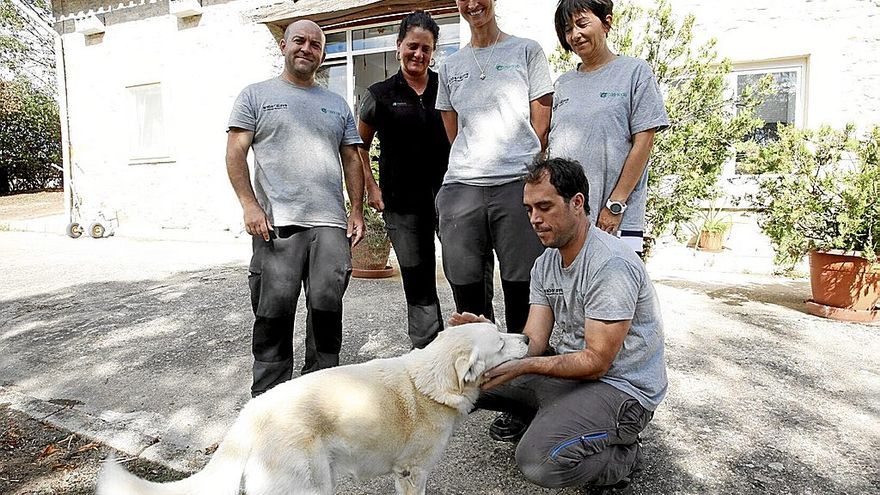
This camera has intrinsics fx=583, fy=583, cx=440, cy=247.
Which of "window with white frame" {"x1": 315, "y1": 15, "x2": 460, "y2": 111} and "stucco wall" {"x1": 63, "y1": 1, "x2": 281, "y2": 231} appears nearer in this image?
"window with white frame" {"x1": 315, "y1": 15, "x2": 460, "y2": 111}

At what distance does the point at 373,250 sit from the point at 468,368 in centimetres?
468

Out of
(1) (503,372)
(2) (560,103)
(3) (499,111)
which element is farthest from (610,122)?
(1) (503,372)

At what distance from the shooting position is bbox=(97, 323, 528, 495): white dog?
1.89 m

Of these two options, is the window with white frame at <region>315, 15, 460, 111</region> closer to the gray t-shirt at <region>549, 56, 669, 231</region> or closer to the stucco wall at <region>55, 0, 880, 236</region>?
the stucco wall at <region>55, 0, 880, 236</region>

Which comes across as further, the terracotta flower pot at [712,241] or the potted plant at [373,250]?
the terracotta flower pot at [712,241]

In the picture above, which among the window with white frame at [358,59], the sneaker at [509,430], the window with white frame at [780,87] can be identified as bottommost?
the sneaker at [509,430]

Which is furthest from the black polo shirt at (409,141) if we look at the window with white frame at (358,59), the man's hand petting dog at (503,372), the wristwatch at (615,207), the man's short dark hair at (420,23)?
the window with white frame at (358,59)

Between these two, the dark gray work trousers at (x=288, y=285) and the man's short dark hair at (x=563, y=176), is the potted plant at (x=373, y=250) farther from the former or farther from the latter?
the man's short dark hair at (x=563, y=176)

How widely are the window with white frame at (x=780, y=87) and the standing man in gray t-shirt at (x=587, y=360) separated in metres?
6.38

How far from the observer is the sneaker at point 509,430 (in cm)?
288

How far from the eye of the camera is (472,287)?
3.10 meters

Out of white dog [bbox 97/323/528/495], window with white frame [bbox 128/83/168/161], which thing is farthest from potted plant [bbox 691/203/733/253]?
window with white frame [bbox 128/83/168/161]

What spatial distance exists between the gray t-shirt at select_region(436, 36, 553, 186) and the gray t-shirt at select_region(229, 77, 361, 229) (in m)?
0.72

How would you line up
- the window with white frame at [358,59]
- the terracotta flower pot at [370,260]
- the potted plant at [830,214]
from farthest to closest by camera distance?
1. the window with white frame at [358,59]
2. the terracotta flower pot at [370,260]
3. the potted plant at [830,214]
